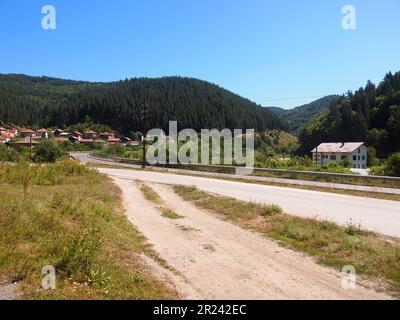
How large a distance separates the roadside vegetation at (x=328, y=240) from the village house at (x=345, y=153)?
9197cm

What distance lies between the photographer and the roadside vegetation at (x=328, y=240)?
8.66 meters

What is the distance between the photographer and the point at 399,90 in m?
121

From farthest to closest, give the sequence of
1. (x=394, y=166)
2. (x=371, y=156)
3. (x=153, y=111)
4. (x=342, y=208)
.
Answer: (x=153, y=111), (x=371, y=156), (x=394, y=166), (x=342, y=208)

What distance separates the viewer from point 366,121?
12056cm

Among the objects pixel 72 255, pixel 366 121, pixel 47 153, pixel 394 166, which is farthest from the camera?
pixel 366 121

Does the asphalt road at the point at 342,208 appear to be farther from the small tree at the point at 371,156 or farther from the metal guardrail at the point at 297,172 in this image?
the small tree at the point at 371,156

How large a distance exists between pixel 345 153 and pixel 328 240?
99.5 metres

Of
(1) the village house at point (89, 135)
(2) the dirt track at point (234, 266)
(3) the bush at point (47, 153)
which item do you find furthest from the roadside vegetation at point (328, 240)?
(1) the village house at point (89, 135)

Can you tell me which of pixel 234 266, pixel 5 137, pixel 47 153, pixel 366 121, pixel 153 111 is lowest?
pixel 234 266

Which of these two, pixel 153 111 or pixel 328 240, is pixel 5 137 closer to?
pixel 153 111

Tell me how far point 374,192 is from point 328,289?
1743 cm

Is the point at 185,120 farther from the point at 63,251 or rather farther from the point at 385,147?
the point at 63,251

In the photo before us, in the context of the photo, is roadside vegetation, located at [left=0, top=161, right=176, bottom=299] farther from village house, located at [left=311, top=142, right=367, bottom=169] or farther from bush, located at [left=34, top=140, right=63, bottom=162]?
village house, located at [left=311, top=142, right=367, bottom=169]

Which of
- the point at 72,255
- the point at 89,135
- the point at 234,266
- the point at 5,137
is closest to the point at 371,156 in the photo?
the point at 234,266
